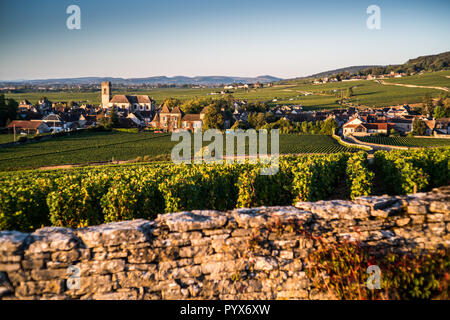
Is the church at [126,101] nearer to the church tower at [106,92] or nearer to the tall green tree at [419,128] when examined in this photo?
the church tower at [106,92]

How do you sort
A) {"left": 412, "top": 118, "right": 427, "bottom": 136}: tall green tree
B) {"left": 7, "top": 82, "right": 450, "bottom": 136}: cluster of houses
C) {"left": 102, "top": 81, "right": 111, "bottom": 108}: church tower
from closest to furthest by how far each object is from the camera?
{"left": 412, "top": 118, "right": 427, "bottom": 136}: tall green tree, {"left": 7, "top": 82, "right": 450, "bottom": 136}: cluster of houses, {"left": 102, "top": 81, "right": 111, "bottom": 108}: church tower

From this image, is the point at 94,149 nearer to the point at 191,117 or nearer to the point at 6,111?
the point at 6,111

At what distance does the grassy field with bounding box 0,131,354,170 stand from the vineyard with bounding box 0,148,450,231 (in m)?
33.1

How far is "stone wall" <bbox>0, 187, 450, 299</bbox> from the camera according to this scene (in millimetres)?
5684

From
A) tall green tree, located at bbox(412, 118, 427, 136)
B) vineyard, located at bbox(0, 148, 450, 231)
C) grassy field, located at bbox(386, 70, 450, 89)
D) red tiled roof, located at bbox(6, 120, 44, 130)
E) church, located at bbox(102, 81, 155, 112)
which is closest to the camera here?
vineyard, located at bbox(0, 148, 450, 231)

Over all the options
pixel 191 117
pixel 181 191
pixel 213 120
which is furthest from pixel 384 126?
pixel 181 191

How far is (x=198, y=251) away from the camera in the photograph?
6059mm

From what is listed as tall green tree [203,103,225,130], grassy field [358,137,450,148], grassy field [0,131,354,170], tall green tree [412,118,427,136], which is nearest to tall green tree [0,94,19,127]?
grassy field [0,131,354,170]

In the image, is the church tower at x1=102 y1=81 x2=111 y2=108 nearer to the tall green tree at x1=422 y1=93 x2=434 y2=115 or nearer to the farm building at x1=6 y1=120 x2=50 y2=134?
the farm building at x1=6 y1=120 x2=50 y2=134

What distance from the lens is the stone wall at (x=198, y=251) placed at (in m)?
5.68

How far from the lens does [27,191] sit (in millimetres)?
11758

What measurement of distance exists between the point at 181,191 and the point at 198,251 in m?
6.01
